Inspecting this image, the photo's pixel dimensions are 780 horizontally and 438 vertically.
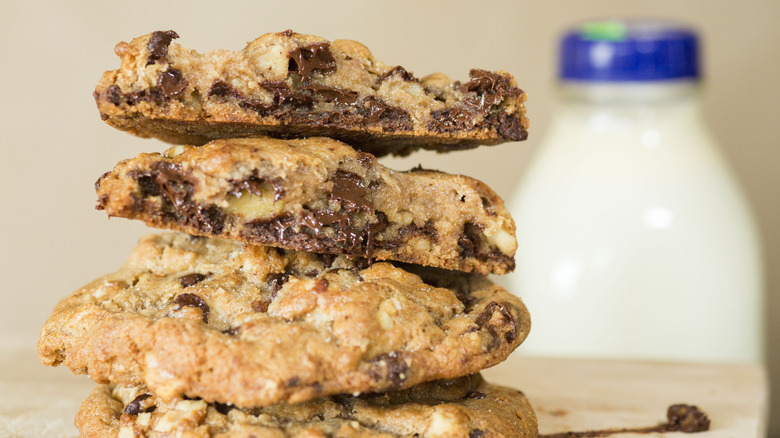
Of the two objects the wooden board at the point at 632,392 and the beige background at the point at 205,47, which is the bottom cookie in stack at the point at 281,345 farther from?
the beige background at the point at 205,47

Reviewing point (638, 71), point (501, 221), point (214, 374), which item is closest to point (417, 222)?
point (501, 221)

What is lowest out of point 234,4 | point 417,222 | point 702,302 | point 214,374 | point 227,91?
point 702,302

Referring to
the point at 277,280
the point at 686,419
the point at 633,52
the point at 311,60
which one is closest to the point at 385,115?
Result: the point at 311,60

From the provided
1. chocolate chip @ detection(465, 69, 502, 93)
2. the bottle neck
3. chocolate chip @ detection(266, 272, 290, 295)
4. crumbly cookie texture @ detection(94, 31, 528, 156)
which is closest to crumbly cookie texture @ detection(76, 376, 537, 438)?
chocolate chip @ detection(266, 272, 290, 295)

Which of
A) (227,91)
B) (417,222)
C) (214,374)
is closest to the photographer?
(214,374)

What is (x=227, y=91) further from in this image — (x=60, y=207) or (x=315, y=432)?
(x=60, y=207)

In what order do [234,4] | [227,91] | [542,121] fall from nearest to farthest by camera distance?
[227,91], [234,4], [542,121]

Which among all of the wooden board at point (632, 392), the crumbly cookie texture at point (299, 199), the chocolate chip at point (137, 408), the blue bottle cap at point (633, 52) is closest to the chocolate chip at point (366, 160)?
the crumbly cookie texture at point (299, 199)

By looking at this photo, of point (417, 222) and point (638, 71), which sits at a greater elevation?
point (638, 71)

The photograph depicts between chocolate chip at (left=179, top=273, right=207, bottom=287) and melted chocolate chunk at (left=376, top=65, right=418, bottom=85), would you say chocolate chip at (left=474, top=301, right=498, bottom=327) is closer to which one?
melted chocolate chunk at (left=376, top=65, right=418, bottom=85)
